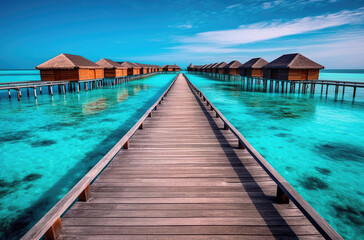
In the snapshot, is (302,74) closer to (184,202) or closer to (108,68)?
(184,202)

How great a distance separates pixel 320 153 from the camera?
26.0ft

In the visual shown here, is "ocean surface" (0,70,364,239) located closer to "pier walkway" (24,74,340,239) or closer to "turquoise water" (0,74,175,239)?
"turquoise water" (0,74,175,239)

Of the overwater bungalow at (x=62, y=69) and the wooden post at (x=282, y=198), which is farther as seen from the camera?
the overwater bungalow at (x=62, y=69)

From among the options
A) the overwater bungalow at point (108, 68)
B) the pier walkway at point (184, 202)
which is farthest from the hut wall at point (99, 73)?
the pier walkway at point (184, 202)

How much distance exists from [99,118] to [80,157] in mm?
6148

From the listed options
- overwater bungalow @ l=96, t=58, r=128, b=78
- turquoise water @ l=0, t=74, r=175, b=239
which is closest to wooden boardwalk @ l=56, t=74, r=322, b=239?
turquoise water @ l=0, t=74, r=175, b=239

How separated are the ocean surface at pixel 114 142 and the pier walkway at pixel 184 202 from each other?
80.5 inches

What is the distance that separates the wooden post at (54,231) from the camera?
2369 mm

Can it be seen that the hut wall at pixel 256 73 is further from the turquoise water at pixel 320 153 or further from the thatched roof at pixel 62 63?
the thatched roof at pixel 62 63

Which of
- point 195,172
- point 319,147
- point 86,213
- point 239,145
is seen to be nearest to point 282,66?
point 319,147

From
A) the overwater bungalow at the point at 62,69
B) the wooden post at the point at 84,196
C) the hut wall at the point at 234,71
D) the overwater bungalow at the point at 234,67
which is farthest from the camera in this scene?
the hut wall at the point at 234,71

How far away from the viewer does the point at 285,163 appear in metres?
7.25

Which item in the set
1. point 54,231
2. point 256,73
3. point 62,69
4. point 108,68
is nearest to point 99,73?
point 108,68

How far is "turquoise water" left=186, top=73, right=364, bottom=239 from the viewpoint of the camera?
4.81 meters
